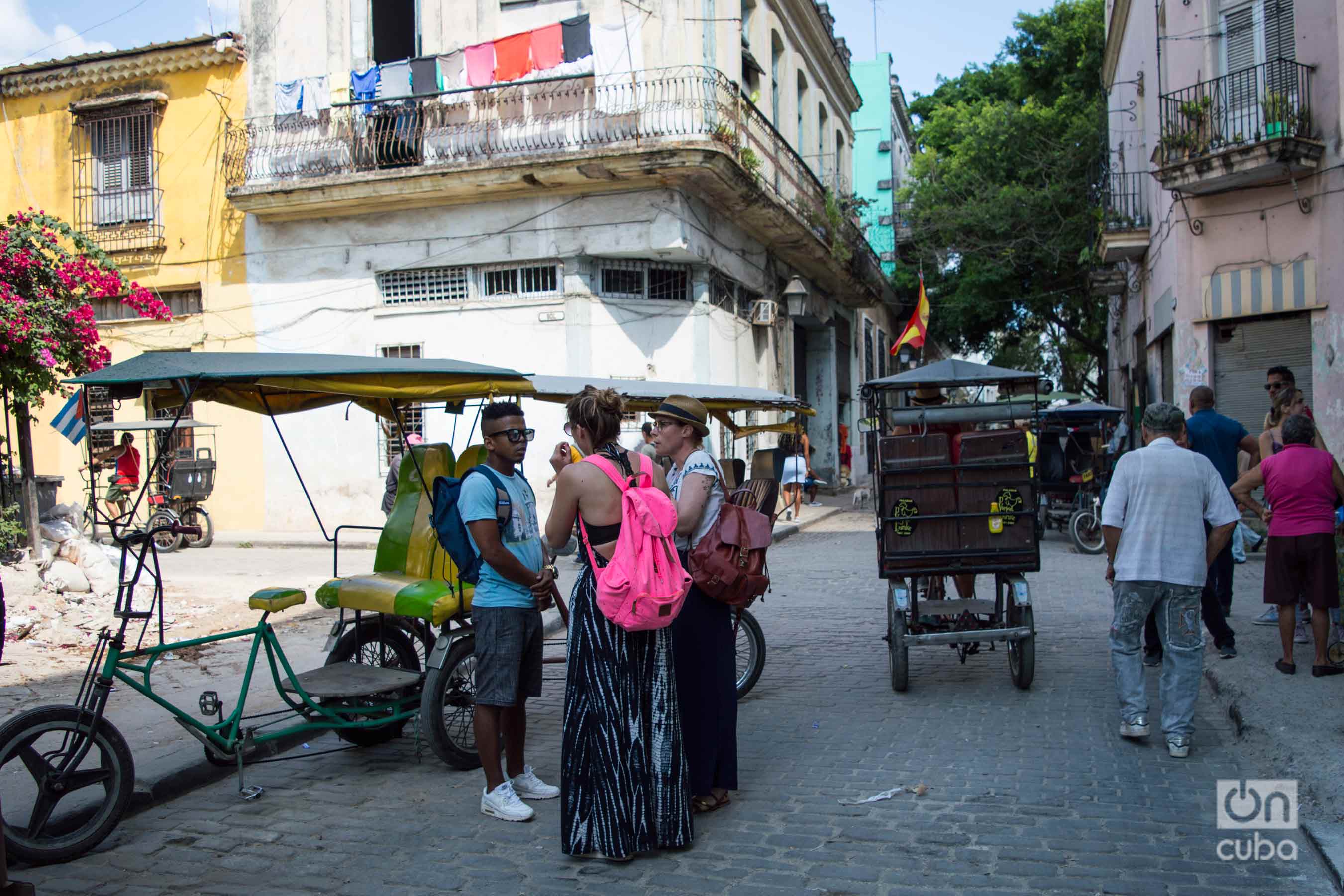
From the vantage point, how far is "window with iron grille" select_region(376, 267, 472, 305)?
1747 cm

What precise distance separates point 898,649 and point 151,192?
17157 millimetres

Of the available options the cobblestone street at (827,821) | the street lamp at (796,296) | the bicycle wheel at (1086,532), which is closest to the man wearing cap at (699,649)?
the cobblestone street at (827,821)

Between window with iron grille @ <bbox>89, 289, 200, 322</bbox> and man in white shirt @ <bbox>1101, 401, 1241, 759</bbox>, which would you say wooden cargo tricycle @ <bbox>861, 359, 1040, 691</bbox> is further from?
window with iron grille @ <bbox>89, 289, 200, 322</bbox>

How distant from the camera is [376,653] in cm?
623

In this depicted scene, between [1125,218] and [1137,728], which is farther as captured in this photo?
[1125,218]

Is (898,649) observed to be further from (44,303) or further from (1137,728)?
(44,303)

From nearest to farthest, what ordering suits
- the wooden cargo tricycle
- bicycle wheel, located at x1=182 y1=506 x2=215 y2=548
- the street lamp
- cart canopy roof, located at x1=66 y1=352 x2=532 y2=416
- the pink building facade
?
cart canopy roof, located at x1=66 y1=352 x2=532 y2=416 → the wooden cargo tricycle → the pink building facade → bicycle wheel, located at x1=182 y1=506 x2=215 y2=548 → the street lamp

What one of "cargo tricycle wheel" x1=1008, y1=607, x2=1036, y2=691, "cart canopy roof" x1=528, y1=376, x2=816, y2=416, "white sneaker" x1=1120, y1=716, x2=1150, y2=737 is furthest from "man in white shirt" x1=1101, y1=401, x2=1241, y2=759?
"cart canopy roof" x1=528, y1=376, x2=816, y2=416

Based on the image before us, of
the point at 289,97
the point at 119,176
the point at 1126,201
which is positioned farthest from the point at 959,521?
the point at 119,176

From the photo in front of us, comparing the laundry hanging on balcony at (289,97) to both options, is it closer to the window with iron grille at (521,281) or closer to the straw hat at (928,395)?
the window with iron grille at (521,281)

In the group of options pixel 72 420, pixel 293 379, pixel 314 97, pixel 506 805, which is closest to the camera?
pixel 506 805

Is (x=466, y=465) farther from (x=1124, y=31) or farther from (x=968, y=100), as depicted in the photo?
(x=968, y=100)

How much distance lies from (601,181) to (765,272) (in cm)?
536

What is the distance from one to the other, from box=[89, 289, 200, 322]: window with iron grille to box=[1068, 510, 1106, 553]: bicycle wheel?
48.3 feet
